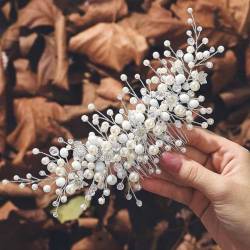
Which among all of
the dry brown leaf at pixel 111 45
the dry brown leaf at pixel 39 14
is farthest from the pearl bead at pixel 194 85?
the dry brown leaf at pixel 39 14

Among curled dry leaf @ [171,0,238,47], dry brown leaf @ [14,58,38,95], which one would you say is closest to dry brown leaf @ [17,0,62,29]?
dry brown leaf @ [14,58,38,95]

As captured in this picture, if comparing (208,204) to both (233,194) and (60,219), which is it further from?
(60,219)

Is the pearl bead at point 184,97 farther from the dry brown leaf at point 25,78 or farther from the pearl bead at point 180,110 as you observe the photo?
the dry brown leaf at point 25,78

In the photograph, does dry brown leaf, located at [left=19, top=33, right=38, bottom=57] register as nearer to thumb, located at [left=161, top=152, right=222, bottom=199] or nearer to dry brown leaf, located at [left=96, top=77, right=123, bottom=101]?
dry brown leaf, located at [left=96, top=77, right=123, bottom=101]

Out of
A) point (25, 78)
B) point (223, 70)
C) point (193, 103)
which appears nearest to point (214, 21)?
point (223, 70)

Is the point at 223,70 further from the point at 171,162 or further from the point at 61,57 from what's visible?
the point at 171,162

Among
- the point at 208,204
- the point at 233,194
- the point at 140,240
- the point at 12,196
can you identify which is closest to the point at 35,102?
the point at 12,196

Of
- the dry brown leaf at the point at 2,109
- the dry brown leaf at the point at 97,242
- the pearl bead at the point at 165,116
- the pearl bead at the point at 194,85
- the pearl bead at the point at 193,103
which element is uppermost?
the pearl bead at the point at 194,85
